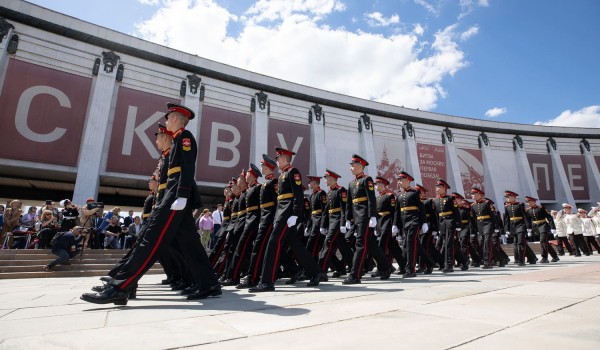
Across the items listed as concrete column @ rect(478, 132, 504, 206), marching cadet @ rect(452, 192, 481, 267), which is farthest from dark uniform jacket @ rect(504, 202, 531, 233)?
concrete column @ rect(478, 132, 504, 206)

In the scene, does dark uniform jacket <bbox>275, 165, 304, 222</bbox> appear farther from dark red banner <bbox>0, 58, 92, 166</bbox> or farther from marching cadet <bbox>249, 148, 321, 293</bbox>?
dark red banner <bbox>0, 58, 92, 166</bbox>

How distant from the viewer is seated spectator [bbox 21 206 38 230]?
1063cm

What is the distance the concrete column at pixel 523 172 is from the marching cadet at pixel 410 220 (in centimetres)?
2854

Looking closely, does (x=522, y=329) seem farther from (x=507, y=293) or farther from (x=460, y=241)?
(x=460, y=241)

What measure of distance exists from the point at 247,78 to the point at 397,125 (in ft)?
43.3

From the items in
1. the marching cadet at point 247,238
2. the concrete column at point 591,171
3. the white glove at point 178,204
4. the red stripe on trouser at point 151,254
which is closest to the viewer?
the red stripe on trouser at point 151,254

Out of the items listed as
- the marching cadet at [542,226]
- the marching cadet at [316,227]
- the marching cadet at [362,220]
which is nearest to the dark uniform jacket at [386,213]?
the marching cadet at [362,220]

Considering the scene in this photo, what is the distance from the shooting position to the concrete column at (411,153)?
86.4 feet

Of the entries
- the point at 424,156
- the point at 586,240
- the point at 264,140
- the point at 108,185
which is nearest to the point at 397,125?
the point at 424,156

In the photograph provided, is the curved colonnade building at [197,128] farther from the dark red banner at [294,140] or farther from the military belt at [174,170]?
the military belt at [174,170]

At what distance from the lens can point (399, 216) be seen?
748 cm

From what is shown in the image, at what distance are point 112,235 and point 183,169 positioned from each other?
9.16 m

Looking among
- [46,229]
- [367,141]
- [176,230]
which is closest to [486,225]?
[176,230]

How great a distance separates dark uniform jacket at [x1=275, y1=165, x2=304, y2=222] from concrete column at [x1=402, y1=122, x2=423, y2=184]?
23047mm
